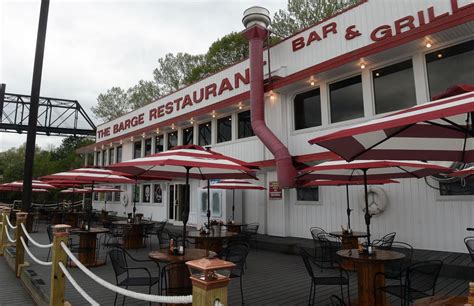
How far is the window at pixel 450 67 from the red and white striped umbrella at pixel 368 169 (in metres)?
3.51

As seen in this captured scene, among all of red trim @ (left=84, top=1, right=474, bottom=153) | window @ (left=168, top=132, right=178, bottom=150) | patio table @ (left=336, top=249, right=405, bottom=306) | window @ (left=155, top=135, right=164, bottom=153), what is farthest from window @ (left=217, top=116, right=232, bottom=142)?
patio table @ (left=336, top=249, right=405, bottom=306)

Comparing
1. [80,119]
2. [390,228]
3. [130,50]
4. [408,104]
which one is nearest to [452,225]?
[390,228]

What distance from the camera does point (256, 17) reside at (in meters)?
12.1

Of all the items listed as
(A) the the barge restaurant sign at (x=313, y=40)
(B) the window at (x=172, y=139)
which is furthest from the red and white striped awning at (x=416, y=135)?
(B) the window at (x=172, y=139)

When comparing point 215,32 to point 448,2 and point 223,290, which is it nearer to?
point 448,2

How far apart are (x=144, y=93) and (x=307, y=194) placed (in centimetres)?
2686

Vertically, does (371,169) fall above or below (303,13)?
below

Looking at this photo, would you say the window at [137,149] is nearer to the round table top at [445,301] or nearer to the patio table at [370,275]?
the patio table at [370,275]

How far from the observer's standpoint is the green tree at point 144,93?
108 ft

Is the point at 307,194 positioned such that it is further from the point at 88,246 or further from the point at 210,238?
the point at 88,246

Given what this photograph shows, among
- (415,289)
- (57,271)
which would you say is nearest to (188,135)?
(57,271)

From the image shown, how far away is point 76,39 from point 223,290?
57.2 feet

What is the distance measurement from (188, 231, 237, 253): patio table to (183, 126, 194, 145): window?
8.71m

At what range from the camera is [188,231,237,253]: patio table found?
7.44 m
